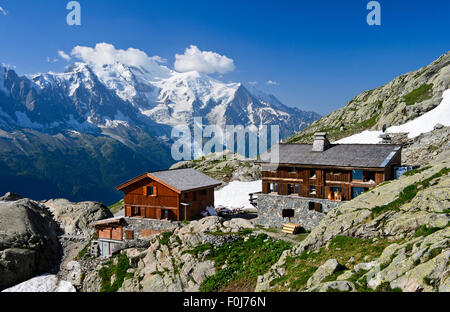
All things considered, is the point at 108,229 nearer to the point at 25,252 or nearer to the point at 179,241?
the point at 25,252

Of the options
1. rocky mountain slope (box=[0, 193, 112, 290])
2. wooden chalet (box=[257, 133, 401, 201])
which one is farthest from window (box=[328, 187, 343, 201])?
rocky mountain slope (box=[0, 193, 112, 290])

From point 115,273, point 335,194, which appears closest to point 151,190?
point 115,273

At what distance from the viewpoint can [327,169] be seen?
40.2 metres

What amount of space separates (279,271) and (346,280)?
777 cm

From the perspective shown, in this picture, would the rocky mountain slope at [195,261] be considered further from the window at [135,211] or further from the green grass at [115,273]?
the window at [135,211]

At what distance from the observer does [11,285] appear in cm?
4375

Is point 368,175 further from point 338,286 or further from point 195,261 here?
point 338,286

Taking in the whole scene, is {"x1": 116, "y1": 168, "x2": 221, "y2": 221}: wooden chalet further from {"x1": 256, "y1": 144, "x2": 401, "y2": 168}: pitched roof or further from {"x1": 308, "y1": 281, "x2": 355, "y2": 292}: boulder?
{"x1": 308, "y1": 281, "x2": 355, "y2": 292}: boulder

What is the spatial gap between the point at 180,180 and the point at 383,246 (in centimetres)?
3230

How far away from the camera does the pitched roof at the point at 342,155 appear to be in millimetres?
38031

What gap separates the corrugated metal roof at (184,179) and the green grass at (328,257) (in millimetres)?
23913

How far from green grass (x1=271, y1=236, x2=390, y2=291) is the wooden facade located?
74.5ft
